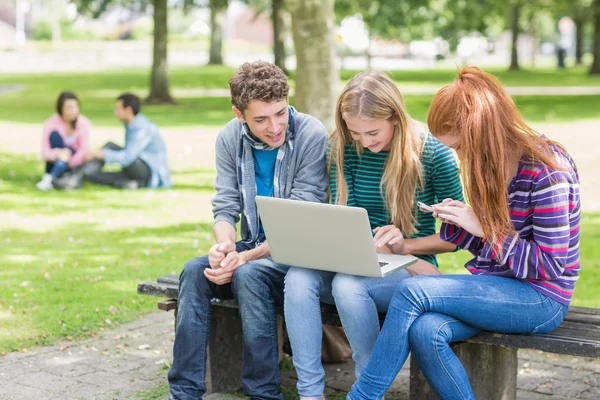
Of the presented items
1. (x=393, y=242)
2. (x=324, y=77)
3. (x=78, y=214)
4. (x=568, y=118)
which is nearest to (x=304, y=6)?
(x=324, y=77)

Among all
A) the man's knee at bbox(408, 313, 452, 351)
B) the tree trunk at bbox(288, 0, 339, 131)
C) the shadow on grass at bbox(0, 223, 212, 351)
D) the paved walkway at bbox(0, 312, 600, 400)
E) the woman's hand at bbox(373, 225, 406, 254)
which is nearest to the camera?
the man's knee at bbox(408, 313, 452, 351)

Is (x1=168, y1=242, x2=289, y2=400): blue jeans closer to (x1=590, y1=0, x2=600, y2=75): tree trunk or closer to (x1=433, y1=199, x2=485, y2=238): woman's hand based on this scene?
(x1=433, y1=199, x2=485, y2=238): woman's hand

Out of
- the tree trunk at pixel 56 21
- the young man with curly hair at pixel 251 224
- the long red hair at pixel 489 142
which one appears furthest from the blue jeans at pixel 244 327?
the tree trunk at pixel 56 21

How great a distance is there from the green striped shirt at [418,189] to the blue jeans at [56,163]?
23.0 ft

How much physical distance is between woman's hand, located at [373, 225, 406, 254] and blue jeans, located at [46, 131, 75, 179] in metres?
7.32

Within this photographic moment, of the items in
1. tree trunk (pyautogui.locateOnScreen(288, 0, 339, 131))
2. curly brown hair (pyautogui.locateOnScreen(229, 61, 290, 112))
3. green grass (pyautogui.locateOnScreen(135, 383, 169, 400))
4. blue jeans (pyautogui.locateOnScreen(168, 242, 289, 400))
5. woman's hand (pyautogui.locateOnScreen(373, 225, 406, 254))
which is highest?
tree trunk (pyautogui.locateOnScreen(288, 0, 339, 131))

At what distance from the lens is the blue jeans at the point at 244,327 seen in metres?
3.94

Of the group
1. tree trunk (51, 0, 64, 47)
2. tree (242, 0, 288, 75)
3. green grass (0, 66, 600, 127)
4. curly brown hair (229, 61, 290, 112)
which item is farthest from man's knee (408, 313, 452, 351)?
tree trunk (51, 0, 64, 47)

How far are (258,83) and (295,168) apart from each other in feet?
1.51

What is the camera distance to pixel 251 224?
4.40m

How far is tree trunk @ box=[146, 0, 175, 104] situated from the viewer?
23250 millimetres

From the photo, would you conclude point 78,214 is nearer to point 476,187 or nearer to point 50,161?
point 50,161

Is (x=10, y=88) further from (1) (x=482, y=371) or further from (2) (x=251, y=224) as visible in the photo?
(1) (x=482, y=371)

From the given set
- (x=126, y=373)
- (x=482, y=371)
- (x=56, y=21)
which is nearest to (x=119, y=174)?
(x=126, y=373)
